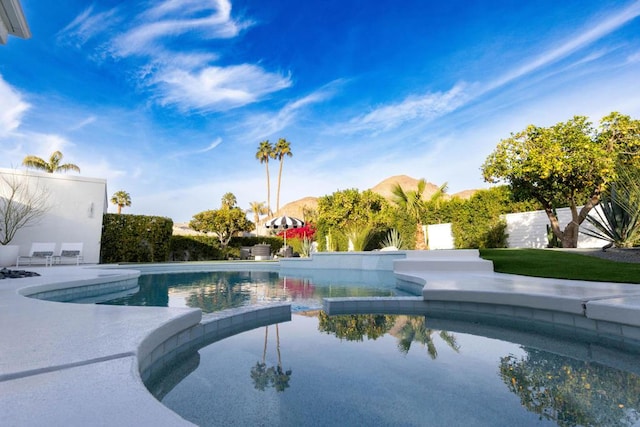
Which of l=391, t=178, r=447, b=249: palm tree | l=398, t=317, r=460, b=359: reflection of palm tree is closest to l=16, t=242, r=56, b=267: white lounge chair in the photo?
l=398, t=317, r=460, b=359: reflection of palm tree

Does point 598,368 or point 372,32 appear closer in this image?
point 598,368

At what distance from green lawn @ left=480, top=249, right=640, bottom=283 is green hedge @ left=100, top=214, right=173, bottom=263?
15.1 meters

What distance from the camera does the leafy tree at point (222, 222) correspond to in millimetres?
21656

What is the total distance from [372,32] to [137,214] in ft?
46.3

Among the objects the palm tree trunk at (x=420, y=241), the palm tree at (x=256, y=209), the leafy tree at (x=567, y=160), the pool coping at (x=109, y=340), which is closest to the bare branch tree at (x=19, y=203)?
the pool coping at (x=109, y=340)

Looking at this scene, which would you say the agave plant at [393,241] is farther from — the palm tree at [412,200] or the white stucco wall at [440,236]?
the white stucco wall at [440,236]

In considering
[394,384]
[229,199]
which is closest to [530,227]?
[394,384]

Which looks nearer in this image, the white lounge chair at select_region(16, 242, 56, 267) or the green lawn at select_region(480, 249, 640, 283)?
the green lawn at select_region(480, 249, 640, 283)

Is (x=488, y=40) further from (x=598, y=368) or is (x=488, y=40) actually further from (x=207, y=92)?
(x=598, y=368)

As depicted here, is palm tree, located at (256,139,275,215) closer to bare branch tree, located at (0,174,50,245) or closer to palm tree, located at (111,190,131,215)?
palm tree, located at (111,190,131,215)

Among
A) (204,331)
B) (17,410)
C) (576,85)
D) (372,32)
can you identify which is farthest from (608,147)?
(17,410)

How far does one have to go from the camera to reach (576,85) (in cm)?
1171

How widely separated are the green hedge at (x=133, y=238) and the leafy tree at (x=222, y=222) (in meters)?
5.38

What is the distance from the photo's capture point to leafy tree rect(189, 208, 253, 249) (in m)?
21.7
